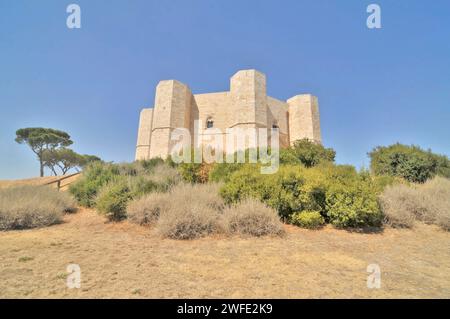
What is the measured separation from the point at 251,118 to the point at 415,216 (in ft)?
44.3

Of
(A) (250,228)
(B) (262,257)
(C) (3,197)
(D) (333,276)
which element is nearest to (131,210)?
(A) (250,228)

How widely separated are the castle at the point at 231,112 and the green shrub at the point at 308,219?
13.4 meters

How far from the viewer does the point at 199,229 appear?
434 cm

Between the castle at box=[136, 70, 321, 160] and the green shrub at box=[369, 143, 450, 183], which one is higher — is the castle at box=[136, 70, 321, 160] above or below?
above

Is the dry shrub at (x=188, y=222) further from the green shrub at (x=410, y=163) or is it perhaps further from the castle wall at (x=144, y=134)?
the castle wall at (x=144, y=134)

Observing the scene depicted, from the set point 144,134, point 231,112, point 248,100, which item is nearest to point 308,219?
point 248,100

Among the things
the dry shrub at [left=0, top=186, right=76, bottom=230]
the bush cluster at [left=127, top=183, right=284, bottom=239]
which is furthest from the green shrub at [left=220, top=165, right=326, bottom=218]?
the dry shrub at [left=0, top=186, right=76, bottom=230]

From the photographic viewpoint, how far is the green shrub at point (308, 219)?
469cm

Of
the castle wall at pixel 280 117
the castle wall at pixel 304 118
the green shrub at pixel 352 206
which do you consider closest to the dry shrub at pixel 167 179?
the green shrub at pixel 352 206

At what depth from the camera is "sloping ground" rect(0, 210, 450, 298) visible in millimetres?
2174

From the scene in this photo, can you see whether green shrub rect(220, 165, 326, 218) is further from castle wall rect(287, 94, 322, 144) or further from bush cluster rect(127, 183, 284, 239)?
castle wall rect(287, 94, 322, 144)

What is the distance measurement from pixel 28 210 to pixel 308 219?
6.55m

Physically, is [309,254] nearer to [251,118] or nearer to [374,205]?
[374,205]

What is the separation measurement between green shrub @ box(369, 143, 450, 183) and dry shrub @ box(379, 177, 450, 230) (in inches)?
192
